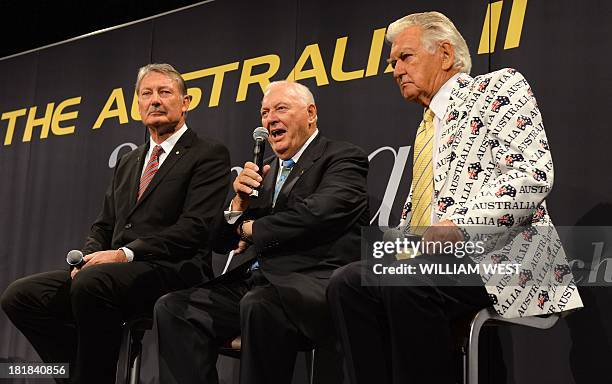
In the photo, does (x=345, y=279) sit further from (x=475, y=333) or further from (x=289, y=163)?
(x=289, y=163)

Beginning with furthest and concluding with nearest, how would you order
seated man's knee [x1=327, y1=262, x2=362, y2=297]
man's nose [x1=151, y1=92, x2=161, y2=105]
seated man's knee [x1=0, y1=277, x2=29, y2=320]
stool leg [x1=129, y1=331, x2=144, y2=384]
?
man's nose [x1=151, y1=92, x2=161, y2=105], seated man's knee [x1=0, y1=277, x2=29, y2=320], stool leg [x1=129, y1=331, x2=144, y2=384], seated man's knee [x1=327, y1=262, x2=362, y2=297]

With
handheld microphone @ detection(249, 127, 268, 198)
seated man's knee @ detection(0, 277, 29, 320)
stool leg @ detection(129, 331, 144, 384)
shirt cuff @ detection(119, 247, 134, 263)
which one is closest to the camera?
handheld microphone @ detection(249, 127, 268, 198)

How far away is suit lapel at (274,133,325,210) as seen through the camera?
9.88 ft

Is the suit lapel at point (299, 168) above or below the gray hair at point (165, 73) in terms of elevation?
below

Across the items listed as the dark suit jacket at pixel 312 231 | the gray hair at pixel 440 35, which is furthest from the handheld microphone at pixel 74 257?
the gray hair at pixel 440 35

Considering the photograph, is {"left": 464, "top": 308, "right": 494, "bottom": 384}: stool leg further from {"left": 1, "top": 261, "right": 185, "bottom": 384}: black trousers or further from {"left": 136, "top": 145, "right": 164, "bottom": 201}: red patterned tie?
{"left": 136, "top": 145, "right": 164, "bottom": 201}: red patterned tie

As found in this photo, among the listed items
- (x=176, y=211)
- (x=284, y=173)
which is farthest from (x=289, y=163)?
(x=176, y=211)

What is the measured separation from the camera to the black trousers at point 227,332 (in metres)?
2.66

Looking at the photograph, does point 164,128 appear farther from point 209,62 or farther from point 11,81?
point 11,81

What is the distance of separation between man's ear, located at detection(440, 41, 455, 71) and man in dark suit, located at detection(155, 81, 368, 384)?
504 millimetres

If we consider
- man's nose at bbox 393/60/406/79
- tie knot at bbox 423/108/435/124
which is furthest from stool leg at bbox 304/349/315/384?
man's nose at bbox 393/60/406/79

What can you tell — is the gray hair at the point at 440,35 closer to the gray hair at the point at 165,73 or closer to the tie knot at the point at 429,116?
the tie knot at the point at 429,116

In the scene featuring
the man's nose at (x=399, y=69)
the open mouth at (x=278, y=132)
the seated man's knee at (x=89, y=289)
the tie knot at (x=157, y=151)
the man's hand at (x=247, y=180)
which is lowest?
the seated man's knee at (x=89, y=289)

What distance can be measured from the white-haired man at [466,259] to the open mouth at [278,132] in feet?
2.48
